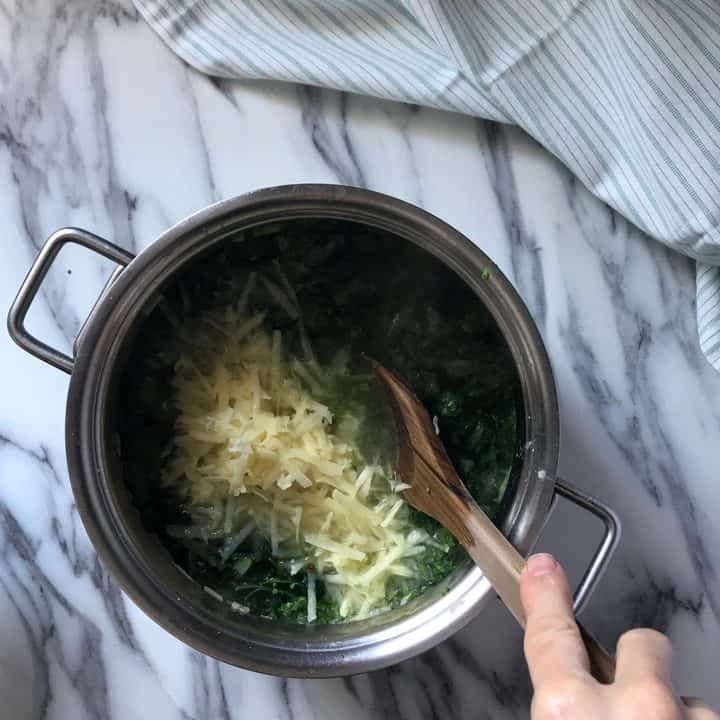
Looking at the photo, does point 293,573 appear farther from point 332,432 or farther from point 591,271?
point 591,271

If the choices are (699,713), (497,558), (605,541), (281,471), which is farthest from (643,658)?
(281,471)

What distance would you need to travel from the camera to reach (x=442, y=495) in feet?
2.98

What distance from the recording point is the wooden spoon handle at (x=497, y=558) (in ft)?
2.57

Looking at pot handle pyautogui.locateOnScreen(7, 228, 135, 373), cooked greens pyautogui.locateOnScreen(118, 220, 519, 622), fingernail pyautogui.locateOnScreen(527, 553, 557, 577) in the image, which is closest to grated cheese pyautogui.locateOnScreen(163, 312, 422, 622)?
cooked greens pyautogui.locateOnScreen(118, 220, 519, 622)

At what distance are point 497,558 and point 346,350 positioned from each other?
0.33 meters

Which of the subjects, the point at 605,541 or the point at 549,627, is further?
the point at 605,541

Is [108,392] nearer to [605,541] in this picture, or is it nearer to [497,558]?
[497,558]

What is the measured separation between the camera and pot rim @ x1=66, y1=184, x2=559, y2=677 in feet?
2.79

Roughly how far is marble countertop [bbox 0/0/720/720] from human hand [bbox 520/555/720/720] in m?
0.39

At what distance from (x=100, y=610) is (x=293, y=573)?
25cm

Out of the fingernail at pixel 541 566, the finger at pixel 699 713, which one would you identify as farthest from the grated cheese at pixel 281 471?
the finger at pixel 699 713

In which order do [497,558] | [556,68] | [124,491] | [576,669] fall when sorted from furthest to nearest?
1. [556,68]
2. [124,491]
3. [497,558]
4. [576,669]

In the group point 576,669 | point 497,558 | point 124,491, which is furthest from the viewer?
point 124,491

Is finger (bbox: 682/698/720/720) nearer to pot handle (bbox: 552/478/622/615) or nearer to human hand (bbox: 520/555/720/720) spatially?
human hand (bbox: 520/555/720/720)
